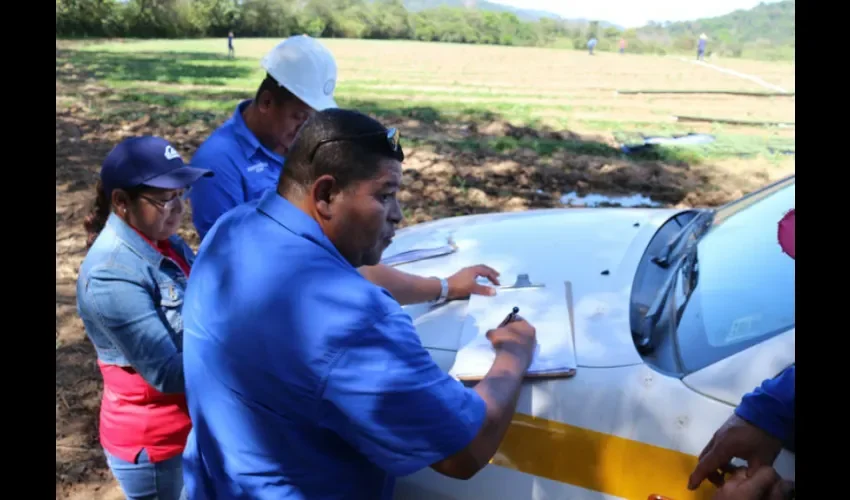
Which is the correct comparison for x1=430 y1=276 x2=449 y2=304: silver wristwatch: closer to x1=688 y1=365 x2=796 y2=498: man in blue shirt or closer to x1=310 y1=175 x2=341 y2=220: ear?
x1=310 y1=175 x2=341 y2=220: ear

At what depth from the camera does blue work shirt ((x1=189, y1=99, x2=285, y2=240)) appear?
2998 mm

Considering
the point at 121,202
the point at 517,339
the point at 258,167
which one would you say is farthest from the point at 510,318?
the point at 258,167

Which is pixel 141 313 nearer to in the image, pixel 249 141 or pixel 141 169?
pixel 141 169

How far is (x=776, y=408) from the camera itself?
1764 millimetres

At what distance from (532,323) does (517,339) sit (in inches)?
10.8

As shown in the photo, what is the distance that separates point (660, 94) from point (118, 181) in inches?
665

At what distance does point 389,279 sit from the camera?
8.82 ft

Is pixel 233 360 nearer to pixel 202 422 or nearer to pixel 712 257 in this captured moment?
pixel 202 422

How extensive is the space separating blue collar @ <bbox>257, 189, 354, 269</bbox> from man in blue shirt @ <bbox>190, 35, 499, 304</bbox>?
125cm

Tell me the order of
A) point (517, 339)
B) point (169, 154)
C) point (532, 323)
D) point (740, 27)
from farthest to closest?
point (740, 27) < point (169, 154) < point (532, 323) < point (517, 339)

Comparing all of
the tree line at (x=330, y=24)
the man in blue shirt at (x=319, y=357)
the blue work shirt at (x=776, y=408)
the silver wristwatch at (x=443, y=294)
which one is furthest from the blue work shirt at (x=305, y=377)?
the tree line at (x=330, y=24)
